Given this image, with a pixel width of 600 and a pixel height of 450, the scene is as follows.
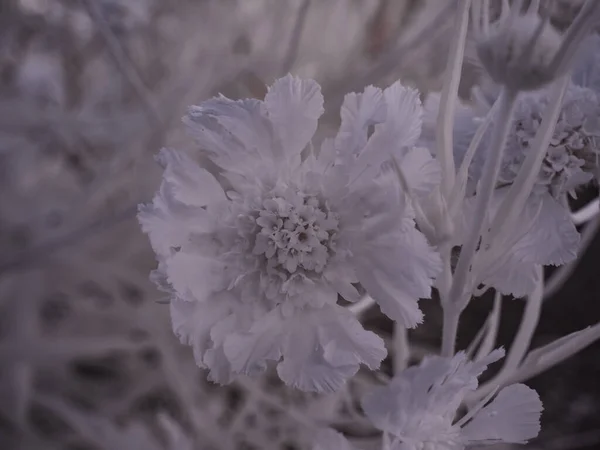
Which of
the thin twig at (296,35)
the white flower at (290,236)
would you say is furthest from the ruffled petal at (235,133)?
the thin twig at (296,35)

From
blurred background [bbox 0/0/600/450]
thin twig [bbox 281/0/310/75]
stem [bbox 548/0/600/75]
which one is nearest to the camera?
stem [bbox 548/0/600/75]

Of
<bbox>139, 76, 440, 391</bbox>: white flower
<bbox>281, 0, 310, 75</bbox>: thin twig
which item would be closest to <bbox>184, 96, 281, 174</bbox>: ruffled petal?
<bbox>139, 76, 440, 391</bbox>: white flower

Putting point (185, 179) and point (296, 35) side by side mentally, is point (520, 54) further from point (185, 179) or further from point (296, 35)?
point (296, 35)

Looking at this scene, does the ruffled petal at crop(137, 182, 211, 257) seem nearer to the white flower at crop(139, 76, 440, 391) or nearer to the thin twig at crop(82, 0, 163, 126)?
the white flower at crop(139, 76, 440, 391)

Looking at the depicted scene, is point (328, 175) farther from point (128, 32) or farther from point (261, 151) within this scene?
point (128, 32)

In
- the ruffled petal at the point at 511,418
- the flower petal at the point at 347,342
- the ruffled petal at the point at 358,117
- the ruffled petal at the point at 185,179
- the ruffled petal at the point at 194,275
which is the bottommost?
the ruffled petal at the point at 511,418

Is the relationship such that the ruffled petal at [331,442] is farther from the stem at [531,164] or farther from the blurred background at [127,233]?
the blurred background at [127,233]
